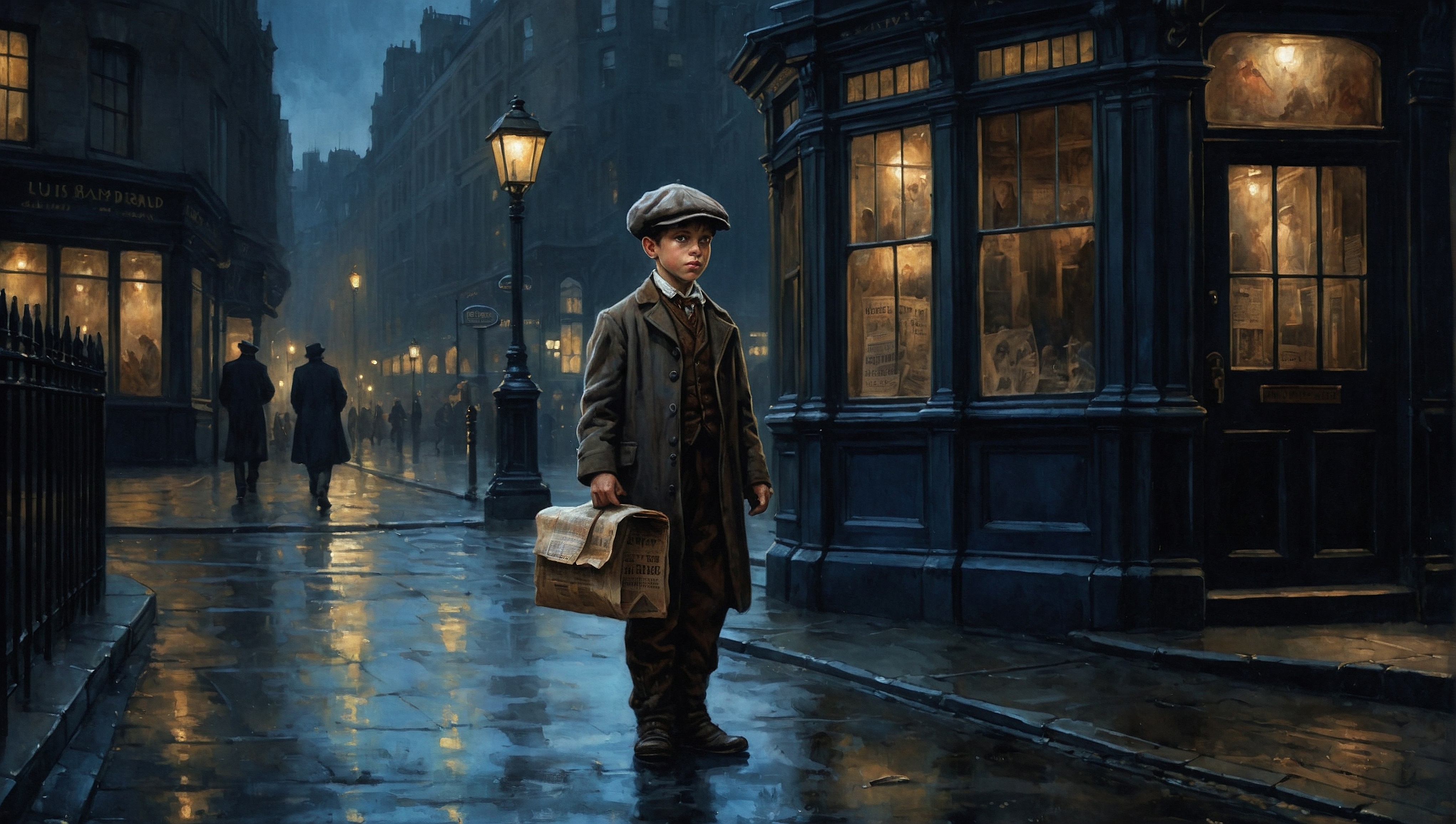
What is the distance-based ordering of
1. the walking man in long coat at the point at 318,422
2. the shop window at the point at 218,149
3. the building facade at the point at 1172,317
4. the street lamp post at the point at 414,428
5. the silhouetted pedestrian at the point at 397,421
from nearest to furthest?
1. the building facade at the point at 1172,317
2. the walking man in long coat at the point at 318,422
3. the shop window at the point at 218,149
4. the street lamp post at the point at 414,428
5. the silhouetted pedestrian at the point at 397,421

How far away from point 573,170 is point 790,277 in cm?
3858

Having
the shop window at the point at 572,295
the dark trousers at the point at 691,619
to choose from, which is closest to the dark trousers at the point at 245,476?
the dark trousers at the point at 691,619

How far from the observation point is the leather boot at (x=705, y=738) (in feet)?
15.9

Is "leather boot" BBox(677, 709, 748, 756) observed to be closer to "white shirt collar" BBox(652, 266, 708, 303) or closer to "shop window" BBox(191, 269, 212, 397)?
"white shirt collar" BBox(652, 266, 708, 303)

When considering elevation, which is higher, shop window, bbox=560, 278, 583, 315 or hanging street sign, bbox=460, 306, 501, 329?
shop window, bbox=560, 278, 583, 315

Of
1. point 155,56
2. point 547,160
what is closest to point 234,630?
point 155,56

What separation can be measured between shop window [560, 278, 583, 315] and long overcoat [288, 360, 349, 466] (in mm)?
29594

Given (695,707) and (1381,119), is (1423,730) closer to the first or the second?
(695,707)

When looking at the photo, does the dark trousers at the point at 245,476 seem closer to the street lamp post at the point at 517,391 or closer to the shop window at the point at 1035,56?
the street lamp post at the point at 517,391

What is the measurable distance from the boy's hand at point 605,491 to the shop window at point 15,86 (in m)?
22.1

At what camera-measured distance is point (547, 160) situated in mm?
47938

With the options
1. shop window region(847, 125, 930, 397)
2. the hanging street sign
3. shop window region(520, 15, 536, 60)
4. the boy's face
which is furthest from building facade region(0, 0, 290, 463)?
shop window region(520, 15, 536, 60)

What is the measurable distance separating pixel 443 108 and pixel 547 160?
598 inches

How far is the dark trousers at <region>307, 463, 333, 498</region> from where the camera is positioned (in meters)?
15.8
